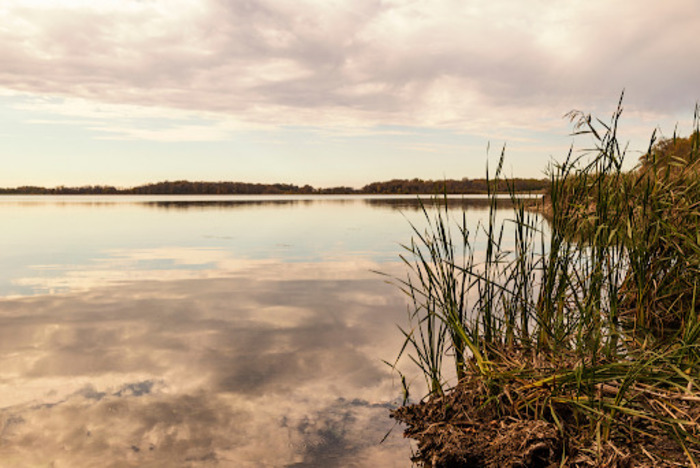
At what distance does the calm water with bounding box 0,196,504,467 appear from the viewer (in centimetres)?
407

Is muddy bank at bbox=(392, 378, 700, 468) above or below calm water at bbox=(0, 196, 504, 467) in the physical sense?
above

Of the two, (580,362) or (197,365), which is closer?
(580,362)

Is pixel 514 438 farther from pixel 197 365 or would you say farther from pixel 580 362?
pixel 197 365

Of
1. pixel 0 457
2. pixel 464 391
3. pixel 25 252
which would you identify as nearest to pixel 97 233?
pixel 25 252

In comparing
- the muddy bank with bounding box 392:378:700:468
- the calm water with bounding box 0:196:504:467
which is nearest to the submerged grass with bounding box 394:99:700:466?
→ the muddy bank with bounding box 392:378:700:468

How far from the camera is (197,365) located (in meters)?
5.72

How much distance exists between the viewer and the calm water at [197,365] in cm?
407

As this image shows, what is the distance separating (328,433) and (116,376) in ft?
8.00

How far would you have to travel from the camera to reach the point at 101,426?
4.33m

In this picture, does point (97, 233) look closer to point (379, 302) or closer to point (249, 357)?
point (379, 302)

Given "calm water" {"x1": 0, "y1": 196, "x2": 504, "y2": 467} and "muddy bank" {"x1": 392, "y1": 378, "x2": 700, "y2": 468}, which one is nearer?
"muddy bank" {"x1": 392, "y1": 378, "x2": 700, "y2": 468}

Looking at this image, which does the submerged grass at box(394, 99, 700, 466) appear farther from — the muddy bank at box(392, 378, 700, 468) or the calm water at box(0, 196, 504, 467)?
the calm water at box(0, 196, 504, 467)

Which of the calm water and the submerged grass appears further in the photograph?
the calm water

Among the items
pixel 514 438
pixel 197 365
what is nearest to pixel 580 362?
pixel 514 438
